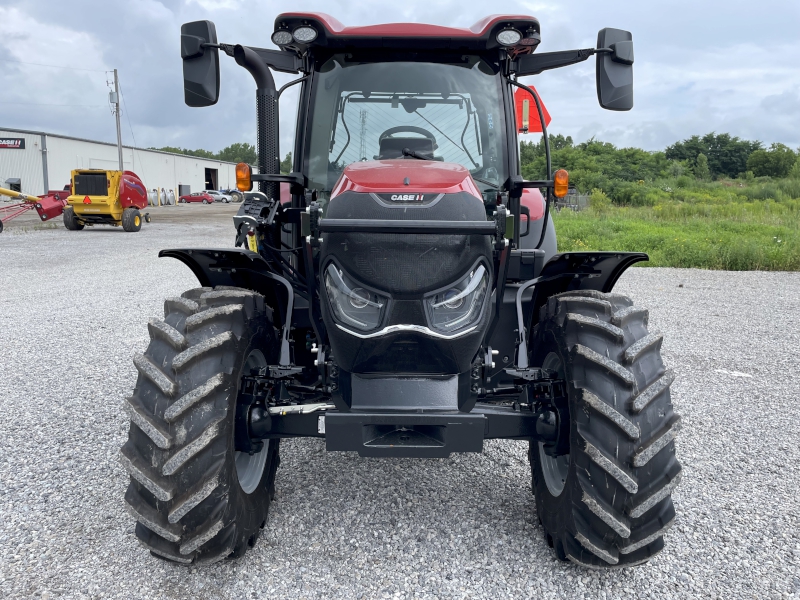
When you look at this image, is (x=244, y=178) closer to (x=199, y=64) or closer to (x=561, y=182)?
(x=199, y=64)

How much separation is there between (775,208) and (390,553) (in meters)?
28.7

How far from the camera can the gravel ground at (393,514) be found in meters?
2.49

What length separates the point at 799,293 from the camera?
32.7 feet

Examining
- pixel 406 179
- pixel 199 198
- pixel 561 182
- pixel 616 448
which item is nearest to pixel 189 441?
pixel 406 179

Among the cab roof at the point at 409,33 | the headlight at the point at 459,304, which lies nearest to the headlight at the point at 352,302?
the headlight at the point at 459,304

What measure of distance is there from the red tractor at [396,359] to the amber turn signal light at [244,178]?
0.55 feet

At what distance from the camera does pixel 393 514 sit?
302cm

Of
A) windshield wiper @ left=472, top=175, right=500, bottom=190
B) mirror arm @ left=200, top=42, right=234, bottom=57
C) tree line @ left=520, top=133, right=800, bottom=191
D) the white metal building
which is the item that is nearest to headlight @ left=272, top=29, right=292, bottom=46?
mirror arm @ left=200, top=42, right=234, bottom=57

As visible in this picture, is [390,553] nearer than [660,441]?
No

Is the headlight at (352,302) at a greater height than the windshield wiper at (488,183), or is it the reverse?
the windshield wiper at (488,183)

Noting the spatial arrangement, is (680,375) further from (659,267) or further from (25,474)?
(659,267)

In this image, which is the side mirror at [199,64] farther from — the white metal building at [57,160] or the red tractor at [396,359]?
the white metal building at [57,160]

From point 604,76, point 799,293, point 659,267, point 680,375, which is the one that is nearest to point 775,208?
point 659,267

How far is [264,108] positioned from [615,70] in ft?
5.42
